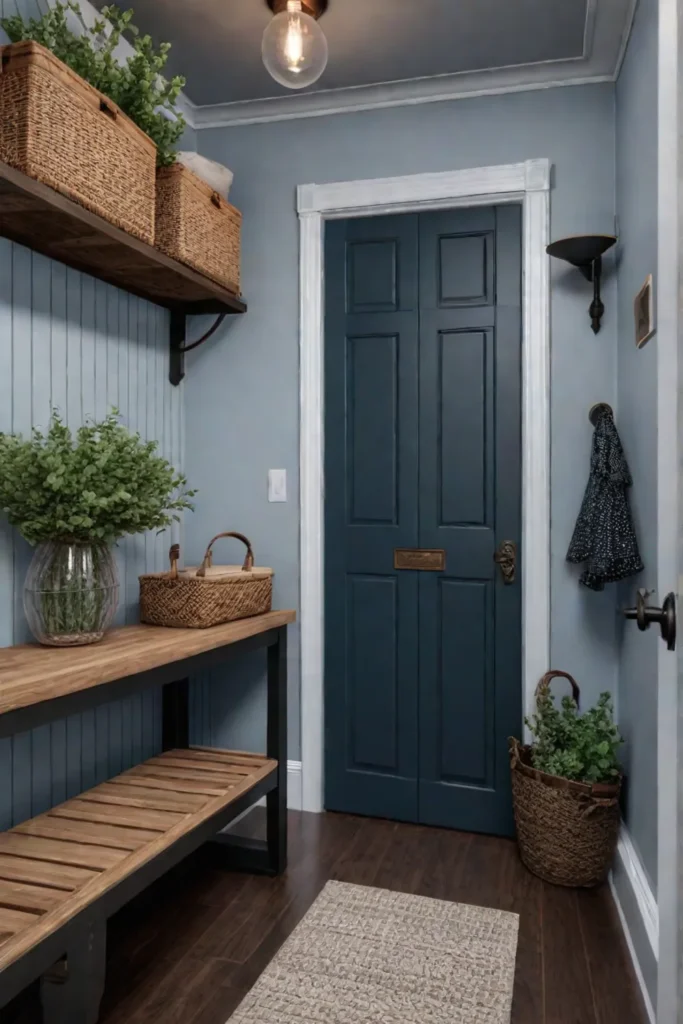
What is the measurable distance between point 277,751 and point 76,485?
1.09 m

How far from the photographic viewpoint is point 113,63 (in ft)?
6.33

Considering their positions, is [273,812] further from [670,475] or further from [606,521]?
[670,475]

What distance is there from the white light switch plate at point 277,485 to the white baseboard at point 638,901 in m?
1.56

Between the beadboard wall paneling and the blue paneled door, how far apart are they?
66 cm

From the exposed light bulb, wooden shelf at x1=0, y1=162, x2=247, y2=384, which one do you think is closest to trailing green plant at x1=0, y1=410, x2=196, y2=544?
wooden shelf at x1=0, y1=162, x2=247, y2=384

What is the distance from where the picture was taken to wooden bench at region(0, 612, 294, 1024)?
1.38 meters

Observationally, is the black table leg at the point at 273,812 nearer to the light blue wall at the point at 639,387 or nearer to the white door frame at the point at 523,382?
the white door frame at the point at 523,382

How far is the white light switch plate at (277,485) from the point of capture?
2842 mm

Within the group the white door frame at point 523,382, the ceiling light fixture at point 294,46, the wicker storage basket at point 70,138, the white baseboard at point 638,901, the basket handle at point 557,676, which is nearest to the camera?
the wicker storage basket at point 70,138

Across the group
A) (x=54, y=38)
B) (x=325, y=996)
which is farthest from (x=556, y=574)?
(x=54, y=38)

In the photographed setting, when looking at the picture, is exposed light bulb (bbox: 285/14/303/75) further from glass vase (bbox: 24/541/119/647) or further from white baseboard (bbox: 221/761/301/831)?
white baseboard (bbox: 221/761/301/831)

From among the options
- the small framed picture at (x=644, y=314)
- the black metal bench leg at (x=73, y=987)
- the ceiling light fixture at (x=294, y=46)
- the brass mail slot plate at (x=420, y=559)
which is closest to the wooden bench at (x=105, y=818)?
the black metal bench leg at (x=73, y=987)

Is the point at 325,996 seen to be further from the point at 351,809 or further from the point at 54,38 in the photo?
the point at 54,38

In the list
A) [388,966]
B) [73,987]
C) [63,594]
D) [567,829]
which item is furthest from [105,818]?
[567,829]
